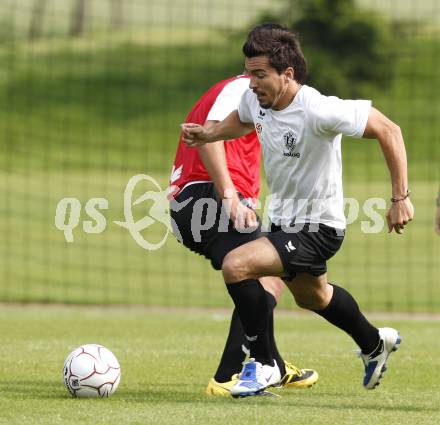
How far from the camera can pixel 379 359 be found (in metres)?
6.60

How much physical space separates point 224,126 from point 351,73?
26771mm

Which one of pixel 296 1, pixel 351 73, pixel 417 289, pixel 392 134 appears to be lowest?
pixel 417 289

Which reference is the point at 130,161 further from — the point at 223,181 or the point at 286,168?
the point at 286,168

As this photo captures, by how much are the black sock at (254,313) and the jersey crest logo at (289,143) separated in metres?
0.73

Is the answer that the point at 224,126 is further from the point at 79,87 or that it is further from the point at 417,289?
the point at 79,87

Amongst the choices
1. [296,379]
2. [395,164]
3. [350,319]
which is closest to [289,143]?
[395,164]

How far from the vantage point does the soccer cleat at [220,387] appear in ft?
21.0

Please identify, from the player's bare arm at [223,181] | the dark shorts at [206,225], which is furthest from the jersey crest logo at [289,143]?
the dark shorts at [206,225]

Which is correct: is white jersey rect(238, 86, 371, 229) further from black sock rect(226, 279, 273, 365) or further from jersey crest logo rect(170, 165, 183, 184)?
jersey crest logo rect(170, 165, 183, 184)

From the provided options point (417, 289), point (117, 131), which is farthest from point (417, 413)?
point (117, 131)

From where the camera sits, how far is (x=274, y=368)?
21.0 feet

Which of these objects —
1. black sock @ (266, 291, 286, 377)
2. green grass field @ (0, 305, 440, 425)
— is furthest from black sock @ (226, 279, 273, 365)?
green grass field @ (0, 305, 440, 425)

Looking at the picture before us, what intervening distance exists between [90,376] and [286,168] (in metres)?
1.60

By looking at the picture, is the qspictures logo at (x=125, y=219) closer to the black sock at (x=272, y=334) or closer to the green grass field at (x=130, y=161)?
the green grass field at (x=130, y=161)
